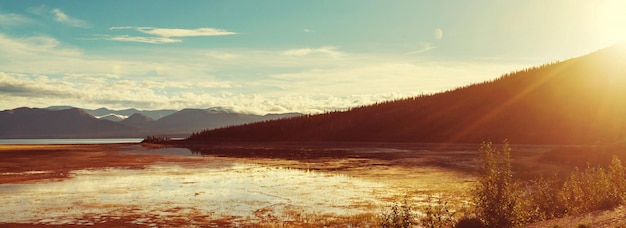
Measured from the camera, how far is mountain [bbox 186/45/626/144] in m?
65.1

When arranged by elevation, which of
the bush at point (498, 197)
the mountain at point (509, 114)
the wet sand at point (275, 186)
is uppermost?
the mountain at point (509, 114)

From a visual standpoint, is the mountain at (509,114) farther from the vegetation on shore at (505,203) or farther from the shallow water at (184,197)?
the vegetation on shore at (505,203)

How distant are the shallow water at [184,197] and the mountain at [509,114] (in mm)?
44735

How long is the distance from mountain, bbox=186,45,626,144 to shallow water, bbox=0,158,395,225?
4474cm

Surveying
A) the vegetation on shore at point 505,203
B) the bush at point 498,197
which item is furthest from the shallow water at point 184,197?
the bush at point 498,197

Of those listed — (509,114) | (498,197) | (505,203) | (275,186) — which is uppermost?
(509,114)

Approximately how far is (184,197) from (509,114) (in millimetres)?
61938

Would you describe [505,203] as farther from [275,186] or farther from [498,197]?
[275,186]

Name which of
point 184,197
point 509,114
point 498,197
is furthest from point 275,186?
point 509,114

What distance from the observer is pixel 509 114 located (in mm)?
72625

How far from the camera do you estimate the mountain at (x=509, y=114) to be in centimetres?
6512

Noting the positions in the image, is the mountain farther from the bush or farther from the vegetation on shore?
the bush

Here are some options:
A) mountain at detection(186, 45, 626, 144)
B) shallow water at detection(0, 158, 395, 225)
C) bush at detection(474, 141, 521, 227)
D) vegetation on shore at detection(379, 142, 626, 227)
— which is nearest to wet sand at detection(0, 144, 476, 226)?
shallow water at detection(0, 158, 395, 225)

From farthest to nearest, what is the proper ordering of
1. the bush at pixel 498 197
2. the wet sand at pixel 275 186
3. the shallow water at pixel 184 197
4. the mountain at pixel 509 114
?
the mountain at pixel 509 114, the shallow water at pixel 184 197, the wet sand at pixel 275 186, the bush at pixel 498 197
